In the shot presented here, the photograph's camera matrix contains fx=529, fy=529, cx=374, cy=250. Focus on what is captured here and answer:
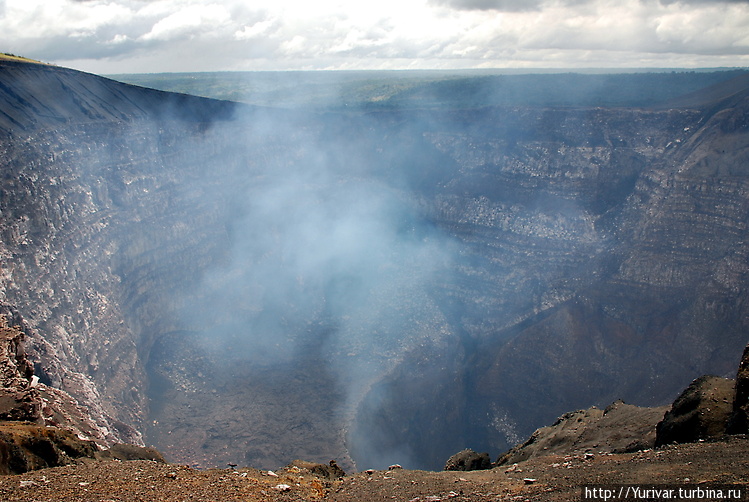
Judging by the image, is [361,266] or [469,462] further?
[361,266]

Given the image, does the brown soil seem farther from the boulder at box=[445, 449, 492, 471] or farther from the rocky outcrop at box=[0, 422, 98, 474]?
the boulder at box=[445, 449, 492, 471]

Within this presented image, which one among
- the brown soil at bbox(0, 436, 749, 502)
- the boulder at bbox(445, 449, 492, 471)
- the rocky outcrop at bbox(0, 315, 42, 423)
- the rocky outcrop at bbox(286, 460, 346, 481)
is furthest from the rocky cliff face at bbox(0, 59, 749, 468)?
the brown soil at bbox(0, 436, 749, 502)

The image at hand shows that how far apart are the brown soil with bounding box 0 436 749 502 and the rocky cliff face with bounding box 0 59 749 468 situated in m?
12.0

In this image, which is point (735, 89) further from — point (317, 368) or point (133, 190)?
point (133, 190)

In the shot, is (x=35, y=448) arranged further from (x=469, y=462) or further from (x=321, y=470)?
(x=469, y=462)

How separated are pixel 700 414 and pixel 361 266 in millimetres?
30960

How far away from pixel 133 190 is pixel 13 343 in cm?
1809

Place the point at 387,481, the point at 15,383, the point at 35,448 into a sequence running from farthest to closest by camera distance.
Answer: the point at 15,383 → the point at 387,481 → the point at 35,448

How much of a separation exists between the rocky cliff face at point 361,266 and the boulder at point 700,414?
684 inches

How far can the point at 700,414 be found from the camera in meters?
13.9

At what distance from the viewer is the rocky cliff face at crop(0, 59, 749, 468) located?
1085 inches

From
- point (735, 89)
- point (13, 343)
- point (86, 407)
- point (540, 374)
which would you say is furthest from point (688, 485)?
point (735, 89)

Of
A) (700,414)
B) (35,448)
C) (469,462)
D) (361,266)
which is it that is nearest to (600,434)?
(700,414)

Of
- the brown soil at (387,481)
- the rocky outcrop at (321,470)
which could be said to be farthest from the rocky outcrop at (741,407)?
the rocky outcrop at (321,470)
